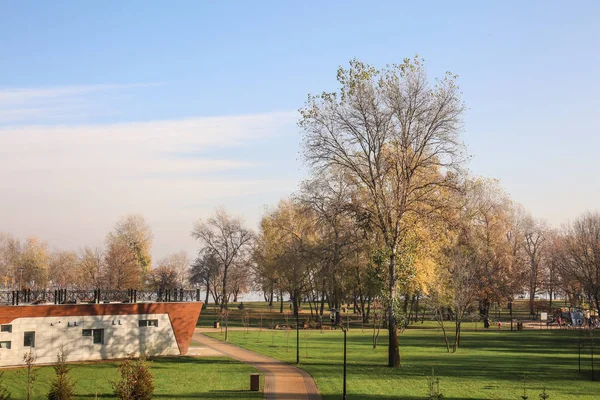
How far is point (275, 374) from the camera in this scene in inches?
1454

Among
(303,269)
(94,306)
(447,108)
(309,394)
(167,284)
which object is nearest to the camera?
(309,394)

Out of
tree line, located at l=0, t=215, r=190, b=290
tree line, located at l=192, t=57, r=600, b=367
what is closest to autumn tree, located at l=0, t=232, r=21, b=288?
tree line, located at l=0, t=215, r=190, b=290

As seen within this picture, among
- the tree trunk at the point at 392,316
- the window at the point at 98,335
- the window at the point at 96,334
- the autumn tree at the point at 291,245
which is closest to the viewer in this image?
the tree trunk at the point at 392,316

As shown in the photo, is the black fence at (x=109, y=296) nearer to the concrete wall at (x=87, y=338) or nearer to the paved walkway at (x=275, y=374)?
the concrete wall at (x=87, y=338)

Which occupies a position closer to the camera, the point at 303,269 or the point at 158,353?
the point at 158,353

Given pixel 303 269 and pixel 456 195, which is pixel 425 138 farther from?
pixel 303 269

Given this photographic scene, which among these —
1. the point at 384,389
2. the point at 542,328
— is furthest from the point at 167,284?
the point at 384,389

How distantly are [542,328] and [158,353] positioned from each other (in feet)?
171

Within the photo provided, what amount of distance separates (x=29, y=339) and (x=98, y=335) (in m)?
4.32

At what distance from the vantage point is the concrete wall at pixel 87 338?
3975 cm

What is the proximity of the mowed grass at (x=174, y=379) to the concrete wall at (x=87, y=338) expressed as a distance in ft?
5.67

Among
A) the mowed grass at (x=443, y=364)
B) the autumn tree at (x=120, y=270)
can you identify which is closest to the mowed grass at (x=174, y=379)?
the mowed grass at (x=443, y=364)

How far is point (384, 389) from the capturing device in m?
32.3

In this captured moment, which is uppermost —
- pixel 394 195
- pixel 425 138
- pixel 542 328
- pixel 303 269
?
pixel 425 138
